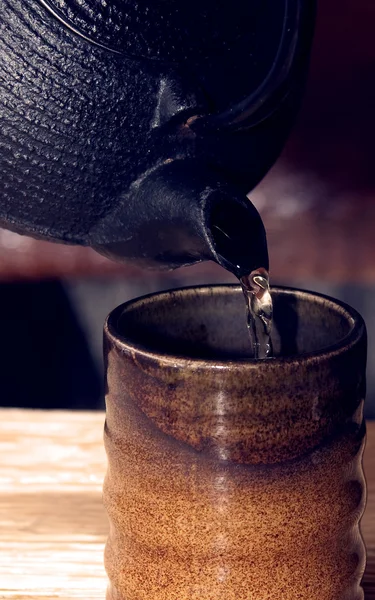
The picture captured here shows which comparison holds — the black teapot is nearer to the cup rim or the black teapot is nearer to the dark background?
the cup rim

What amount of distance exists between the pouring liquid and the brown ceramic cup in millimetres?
70

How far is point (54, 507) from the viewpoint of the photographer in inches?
34.6

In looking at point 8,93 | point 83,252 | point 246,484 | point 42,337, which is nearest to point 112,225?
point 8,93

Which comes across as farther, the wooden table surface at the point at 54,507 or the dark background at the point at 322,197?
the dark background at the point at 322,197

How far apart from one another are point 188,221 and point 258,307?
0.26 feet

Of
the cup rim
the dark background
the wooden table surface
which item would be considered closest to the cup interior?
the cup rim

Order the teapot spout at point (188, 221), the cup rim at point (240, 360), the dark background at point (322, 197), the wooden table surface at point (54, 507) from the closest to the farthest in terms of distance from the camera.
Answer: the cup rim at point (240, 360), the teapot spout at point (188, 221), the wooden table surface at point (54, 507), the dark background at point (322, 197)

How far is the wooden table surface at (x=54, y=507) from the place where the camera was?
2.50 feet

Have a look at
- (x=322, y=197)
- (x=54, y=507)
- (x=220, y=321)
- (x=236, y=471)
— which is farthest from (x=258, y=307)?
(x=322, y=197)

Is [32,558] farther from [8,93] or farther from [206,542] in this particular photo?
[8,93]

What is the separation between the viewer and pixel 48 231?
2.38ft

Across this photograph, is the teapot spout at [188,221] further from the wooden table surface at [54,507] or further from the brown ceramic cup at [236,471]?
the wooden table surface at [54,507]

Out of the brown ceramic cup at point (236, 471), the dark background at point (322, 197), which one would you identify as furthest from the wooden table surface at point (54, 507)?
the dark background at point (322, 197)

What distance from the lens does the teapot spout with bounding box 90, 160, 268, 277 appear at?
2.06ft
